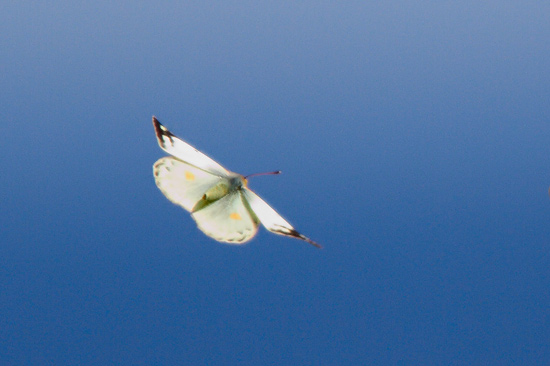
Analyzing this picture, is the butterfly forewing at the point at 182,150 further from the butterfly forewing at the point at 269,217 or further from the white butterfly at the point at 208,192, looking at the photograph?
the butterfly forewing at the point at 269,217

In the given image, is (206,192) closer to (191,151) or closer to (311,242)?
(191,151)

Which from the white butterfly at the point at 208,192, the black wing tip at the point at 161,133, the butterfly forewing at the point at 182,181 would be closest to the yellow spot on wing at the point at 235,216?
the white butterfly at the point at 208,192

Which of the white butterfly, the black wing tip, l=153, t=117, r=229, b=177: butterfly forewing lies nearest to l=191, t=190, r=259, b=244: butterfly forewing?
the white butterfly

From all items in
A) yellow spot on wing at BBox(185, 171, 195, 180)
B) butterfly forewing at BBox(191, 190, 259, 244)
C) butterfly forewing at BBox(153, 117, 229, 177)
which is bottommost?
butterfly forewing at BBox(191, 190, 259, 244)

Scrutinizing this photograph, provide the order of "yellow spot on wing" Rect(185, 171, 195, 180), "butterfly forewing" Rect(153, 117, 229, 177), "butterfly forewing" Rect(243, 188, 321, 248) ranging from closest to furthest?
"butterfly forewing" Rect(243, 188, 321, 248) < "butterfly forewing" Rect(153, 117, 229, 177) < "yellow spot on wing" Rect(185, 171, 195, 180)

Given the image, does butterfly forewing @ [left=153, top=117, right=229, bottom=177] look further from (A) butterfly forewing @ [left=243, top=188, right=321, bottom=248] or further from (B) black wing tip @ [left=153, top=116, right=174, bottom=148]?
(A) butterfly forewing @ [left=243, top=188, right=321, bottom=248]

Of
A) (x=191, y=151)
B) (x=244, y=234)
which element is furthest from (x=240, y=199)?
(x=191, y=151)
